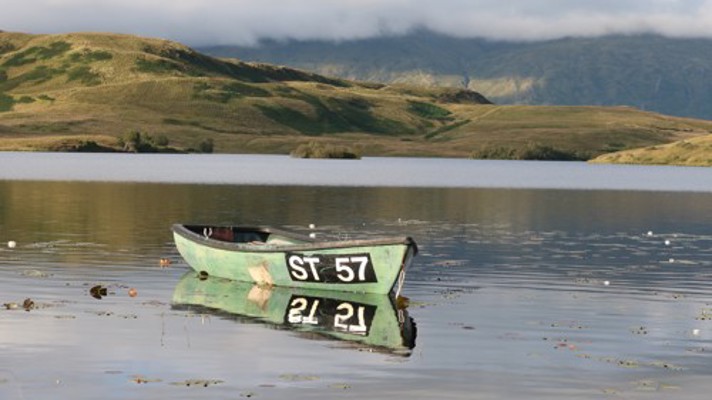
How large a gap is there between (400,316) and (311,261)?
19.1 feet

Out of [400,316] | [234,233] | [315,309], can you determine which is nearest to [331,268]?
[315,309]

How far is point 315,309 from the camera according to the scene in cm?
4503

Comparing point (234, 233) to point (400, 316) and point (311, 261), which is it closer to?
point (311, 261)

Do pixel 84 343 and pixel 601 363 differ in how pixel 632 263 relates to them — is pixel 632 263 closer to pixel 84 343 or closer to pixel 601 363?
pixel 601 363

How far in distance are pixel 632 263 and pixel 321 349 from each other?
33606 millimetres

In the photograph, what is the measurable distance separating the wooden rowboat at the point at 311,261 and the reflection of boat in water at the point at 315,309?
40cm

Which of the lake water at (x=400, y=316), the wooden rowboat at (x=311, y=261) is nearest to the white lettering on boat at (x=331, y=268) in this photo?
the wooden rowboat at (x=311, y=261)

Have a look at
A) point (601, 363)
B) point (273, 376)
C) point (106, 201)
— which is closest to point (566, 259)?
point (601, 363)

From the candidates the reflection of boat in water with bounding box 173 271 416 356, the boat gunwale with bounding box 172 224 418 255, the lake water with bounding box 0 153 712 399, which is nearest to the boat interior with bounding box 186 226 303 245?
the boat gunwale with bounding box 172 224 418 255

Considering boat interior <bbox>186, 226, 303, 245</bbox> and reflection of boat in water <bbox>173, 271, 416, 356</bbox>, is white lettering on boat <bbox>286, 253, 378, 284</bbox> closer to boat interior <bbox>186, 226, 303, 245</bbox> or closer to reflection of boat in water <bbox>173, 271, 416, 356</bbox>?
reflection of boat in water <bbox>173, 271, 416, 356</bbox>

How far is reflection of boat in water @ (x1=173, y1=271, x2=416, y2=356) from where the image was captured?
130 feet

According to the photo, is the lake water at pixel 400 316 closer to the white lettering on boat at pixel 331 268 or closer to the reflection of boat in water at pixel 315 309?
the reflection of boat in water at pixel 315 309

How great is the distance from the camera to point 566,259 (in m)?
68.0

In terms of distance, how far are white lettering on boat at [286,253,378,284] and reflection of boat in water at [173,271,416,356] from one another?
0.59 meters
